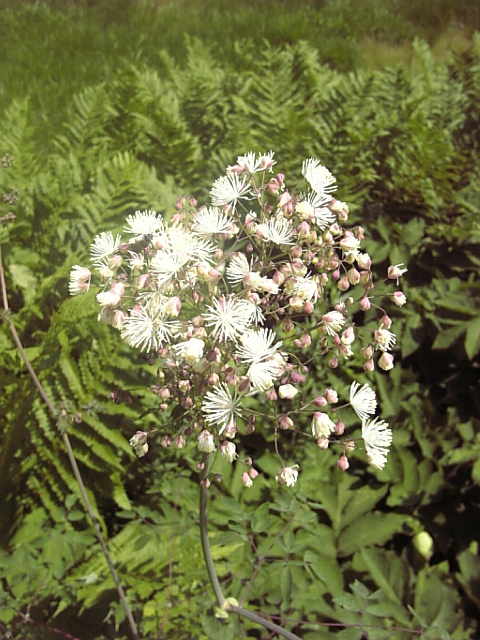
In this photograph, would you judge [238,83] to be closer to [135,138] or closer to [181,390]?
[135,138]

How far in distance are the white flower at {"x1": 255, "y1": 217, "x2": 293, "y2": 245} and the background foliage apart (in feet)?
0.94

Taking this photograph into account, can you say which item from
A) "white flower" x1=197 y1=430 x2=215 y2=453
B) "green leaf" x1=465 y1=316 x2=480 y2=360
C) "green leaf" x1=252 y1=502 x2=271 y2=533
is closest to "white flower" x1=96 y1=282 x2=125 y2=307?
"white flower" x1=197 y1=430 x2=215 y2=453

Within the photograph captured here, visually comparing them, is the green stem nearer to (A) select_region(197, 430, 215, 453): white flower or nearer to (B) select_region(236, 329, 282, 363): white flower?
(A) select_region(197, 430, 215, 453): white flower

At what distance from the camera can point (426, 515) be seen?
1701 mm

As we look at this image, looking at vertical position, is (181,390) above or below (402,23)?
above

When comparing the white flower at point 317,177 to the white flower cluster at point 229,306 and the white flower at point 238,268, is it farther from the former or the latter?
the white flower at point 238,268

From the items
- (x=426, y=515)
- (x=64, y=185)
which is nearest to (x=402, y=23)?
(x=64, y=185)

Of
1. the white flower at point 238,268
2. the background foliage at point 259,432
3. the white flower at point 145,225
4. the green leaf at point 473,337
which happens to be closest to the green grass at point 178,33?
the background foliage at point 259,432

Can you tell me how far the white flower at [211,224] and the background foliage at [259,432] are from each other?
0.25 metres

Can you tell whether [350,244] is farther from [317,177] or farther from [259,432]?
[259,432]

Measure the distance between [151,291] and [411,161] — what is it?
2.36 metres

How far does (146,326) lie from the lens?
2.36ft

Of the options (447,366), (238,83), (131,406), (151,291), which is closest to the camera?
(151,291)

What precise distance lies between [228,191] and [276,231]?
115mm
